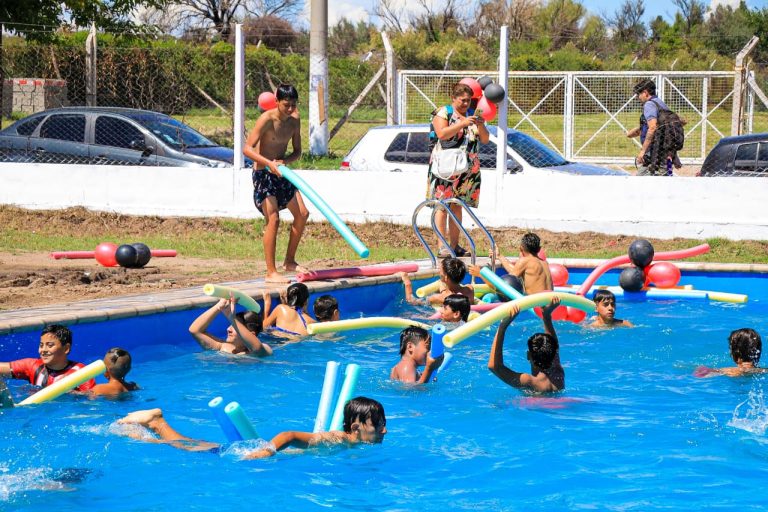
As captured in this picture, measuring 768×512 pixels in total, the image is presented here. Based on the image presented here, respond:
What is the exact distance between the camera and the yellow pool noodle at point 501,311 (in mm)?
7148

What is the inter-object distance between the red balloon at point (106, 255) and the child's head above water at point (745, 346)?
7252mm

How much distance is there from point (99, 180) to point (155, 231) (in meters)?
1.67

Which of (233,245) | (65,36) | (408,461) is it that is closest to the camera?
(408,461)

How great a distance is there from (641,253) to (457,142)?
250cm

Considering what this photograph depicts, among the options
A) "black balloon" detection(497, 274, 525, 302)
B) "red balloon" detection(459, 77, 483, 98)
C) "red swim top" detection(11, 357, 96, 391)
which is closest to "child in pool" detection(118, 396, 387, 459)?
"red swim top" detection(11, 357, 96, 391)

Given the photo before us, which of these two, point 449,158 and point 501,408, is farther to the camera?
point 449,158

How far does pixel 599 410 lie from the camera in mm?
8320

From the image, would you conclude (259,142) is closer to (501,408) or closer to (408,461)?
(501,408)

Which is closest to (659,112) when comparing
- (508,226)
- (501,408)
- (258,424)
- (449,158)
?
(508,226)

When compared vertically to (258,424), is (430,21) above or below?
above

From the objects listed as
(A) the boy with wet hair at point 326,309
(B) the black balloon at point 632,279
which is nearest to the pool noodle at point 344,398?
(A) the boy with wet hair at point 326,309

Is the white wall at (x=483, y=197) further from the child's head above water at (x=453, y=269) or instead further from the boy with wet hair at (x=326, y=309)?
the boy with wet hair at (x=326, y=309)

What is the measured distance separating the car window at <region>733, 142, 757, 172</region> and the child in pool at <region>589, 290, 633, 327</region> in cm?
570

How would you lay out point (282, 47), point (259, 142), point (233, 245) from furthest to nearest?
point (282, 47)
point (233, 245)
point (259, 142)
